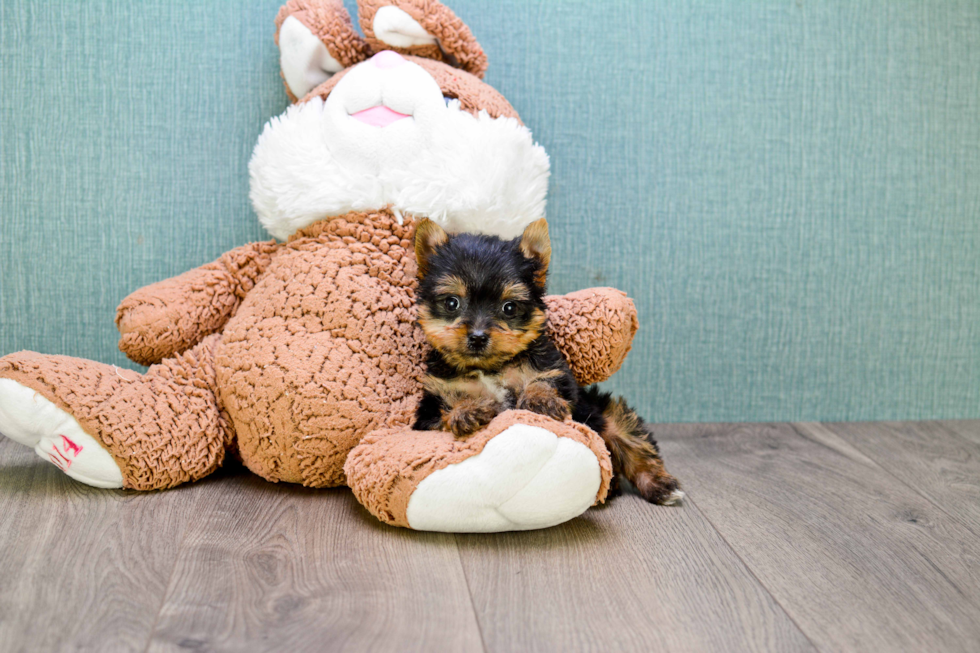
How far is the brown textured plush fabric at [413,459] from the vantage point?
4.60 feet

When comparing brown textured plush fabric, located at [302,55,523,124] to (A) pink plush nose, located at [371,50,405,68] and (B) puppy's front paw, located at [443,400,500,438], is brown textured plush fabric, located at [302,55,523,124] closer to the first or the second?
(A) pink plush nose, located at [371,50,405,68]

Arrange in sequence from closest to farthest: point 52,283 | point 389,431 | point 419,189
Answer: point 389,431 → point 419,189 → point 52,283

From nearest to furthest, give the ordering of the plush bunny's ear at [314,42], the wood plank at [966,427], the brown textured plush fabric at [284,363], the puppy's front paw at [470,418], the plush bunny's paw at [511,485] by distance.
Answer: the plush bunny's paw at [511,485], the puppy's front paw at [470,418], the brown textured plush fabric at [284,363], the plush bunny's ear at [314,42], the wood plank at [966,427]

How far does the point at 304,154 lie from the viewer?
173 cm

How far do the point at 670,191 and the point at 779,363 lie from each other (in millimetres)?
646

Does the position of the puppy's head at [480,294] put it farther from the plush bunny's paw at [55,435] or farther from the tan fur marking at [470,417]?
the plush bunny's paw at [55,435]

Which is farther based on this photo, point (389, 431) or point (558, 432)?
point (389, 431)

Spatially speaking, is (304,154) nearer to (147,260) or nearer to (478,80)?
(478,80)

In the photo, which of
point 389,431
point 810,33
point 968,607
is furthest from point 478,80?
point 968,607

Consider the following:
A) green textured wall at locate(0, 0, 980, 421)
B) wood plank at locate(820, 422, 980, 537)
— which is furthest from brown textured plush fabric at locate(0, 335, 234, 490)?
wood plank at locate(820, 422, 980, 537)

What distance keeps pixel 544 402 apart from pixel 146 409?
34.2 inches

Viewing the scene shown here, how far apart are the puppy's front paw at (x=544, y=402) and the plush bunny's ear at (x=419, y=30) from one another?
909mm

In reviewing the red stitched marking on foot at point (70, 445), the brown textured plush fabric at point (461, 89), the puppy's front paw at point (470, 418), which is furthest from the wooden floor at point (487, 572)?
the brown textured plush fabric at point (461, 89)

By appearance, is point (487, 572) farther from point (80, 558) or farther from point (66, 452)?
point (66, 452)
